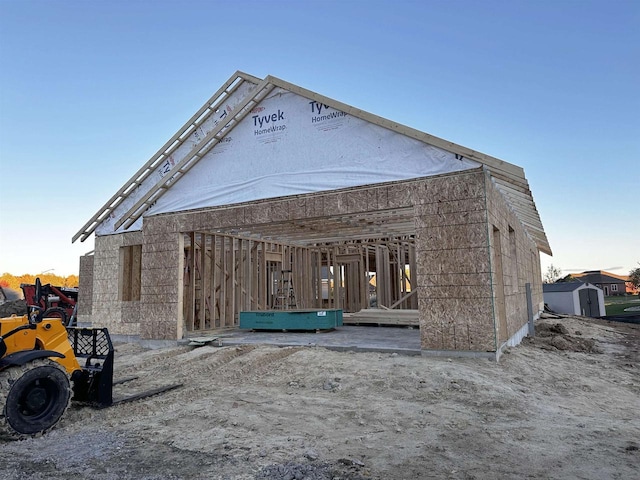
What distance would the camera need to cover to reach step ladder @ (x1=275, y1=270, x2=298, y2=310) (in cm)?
1720

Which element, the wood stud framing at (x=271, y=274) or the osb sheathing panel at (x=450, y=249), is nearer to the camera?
the osb sheathing panel at (x=450, y=249)

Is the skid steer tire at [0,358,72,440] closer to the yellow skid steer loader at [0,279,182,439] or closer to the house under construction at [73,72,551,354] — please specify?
the yellow skid steer loader at [0,279,182,439]

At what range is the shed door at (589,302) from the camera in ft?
95.6

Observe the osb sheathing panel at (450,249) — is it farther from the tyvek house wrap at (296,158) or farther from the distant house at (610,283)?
the distant house at (610,283)

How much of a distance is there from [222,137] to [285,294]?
8075 millimetres

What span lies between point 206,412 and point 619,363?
9.21m

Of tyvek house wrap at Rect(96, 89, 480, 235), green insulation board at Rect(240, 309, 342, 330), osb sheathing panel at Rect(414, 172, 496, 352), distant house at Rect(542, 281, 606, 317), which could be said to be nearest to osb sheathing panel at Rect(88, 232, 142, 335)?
tyvek house wrap at Rect(96, 89, 480, 235)

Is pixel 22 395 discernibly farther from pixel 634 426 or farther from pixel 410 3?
pixel 410 3

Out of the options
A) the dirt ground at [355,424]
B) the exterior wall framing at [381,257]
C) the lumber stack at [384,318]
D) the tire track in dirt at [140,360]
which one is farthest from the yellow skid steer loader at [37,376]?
the lumber stack at [384,318]

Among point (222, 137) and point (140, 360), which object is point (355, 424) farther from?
point (222, 137)

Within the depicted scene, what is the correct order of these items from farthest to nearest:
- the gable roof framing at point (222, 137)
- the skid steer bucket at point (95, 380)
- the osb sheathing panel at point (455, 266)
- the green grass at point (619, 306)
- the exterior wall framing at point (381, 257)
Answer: the green grass at point (619, 306) < the gable roof framing at point (222, 137) < the exterior wall framing at point (381, 257) < the osb sheathing panel at point (455, 266) < the skid steer bucket at point (95, 380)

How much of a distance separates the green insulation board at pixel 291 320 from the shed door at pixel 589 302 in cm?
2426

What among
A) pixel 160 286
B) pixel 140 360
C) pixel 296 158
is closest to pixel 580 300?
pixel 296 158

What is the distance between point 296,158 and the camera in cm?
1052
